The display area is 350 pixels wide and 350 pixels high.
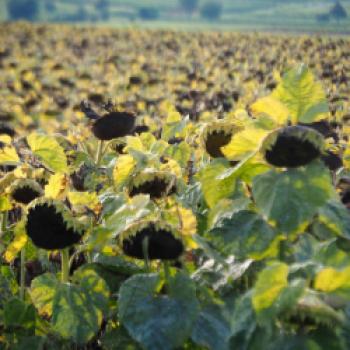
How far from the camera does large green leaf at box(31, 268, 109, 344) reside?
4.73ft

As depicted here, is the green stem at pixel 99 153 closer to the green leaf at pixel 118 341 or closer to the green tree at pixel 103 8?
the green leaf at pixel 118 341

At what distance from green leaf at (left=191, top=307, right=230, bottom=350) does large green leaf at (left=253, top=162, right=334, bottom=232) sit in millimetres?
264

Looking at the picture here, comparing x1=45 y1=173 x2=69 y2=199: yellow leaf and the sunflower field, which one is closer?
the sunflower field

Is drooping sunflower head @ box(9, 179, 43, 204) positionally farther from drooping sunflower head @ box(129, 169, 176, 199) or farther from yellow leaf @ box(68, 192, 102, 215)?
drooping sunflower head @ box(129, 169, 176, 199)

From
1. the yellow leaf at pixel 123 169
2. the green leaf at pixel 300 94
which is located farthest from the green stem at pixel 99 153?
the green leaf at pixel 300 94

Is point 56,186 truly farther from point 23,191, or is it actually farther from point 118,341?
point 118,341

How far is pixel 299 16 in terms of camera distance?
56.6 m

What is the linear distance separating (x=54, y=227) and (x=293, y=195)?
21.2 inches

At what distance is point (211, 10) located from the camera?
9481cm

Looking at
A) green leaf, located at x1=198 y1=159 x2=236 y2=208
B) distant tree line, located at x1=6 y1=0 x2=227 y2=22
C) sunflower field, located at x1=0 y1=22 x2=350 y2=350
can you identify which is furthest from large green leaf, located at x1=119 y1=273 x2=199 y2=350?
distant tree line, located at x1=6 y1=0 x2=227 y2=22

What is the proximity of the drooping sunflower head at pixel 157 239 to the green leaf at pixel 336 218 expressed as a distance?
293mm

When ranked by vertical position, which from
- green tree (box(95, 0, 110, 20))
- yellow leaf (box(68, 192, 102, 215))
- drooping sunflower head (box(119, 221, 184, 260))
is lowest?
green tree (box(95, 0, 110, 20))

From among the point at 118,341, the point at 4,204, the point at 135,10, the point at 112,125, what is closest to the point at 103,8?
the point at 135,10

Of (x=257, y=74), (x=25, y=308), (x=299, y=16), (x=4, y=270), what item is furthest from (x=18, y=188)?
(x=299, y=16)
